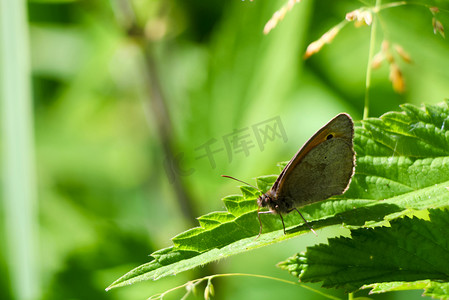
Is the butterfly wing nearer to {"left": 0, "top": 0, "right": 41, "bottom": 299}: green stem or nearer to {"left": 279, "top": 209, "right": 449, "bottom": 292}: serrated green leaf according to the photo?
{"left": 279, "top": 209, "right": 449, "bottom": 292}: serrated green leaf

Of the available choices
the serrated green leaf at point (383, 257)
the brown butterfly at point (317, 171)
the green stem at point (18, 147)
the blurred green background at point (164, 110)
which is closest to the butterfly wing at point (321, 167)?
the brown butterfly at point (317, 171)

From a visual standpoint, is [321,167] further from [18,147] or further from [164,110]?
[18,147]

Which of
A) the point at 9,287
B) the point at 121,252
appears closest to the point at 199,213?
the point at 121,252

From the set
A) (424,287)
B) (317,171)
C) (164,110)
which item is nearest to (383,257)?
(424,287)

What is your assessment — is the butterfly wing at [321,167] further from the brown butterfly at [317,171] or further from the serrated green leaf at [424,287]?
the serrated green leaf at [424,287]

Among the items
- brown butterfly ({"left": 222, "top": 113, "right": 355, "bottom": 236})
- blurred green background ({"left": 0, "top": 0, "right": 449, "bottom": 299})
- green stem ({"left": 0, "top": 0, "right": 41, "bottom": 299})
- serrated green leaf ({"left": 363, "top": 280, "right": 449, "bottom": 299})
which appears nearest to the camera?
serrated green leaf ({"left": 363, "top": 280, "right": 449, "bottom": 299})

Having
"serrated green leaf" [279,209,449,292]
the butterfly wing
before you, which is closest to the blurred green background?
the butterfly wing
